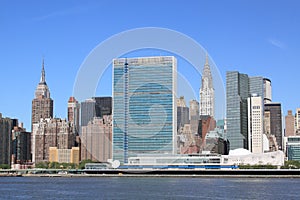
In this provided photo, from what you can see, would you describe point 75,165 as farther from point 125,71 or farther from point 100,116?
point 125,71

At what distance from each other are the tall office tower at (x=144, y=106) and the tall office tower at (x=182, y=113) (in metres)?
4.95

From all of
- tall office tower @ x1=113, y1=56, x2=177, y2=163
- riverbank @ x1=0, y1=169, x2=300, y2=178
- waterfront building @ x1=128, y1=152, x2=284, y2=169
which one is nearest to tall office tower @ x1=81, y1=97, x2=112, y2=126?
tall office tower @ x1=113, y1=56, x2=177, y2=163

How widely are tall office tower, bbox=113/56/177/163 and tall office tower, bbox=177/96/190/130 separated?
16.3 ft

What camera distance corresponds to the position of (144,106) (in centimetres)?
17038

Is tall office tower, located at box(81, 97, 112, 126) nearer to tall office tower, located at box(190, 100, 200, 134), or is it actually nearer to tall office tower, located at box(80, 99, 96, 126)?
tall office tower, located at box(80, 99, 96, 126)

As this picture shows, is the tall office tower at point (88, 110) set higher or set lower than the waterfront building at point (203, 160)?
higher

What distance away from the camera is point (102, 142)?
192125 millimetres

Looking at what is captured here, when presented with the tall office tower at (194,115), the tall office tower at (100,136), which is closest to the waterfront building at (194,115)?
the tall office tower at (194,115)

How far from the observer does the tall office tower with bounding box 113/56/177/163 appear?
16788 centimetres

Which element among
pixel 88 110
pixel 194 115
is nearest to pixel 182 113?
pixel 194 115

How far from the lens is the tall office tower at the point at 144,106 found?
16788 centimetres

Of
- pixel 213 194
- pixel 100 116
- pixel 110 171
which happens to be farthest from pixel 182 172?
pixel 213 194

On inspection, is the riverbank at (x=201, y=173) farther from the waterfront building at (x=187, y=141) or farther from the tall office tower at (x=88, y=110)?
the tall office tower at (x=88, y=110)

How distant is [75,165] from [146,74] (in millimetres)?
43962
